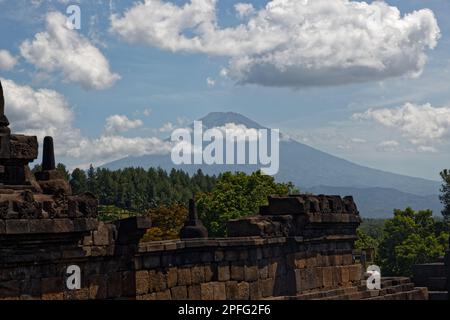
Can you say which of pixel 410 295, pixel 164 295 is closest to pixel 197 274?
pixel 164 295

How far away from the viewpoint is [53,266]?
14.2 metres

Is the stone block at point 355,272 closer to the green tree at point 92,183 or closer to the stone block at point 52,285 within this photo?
the stone block at point 52,285

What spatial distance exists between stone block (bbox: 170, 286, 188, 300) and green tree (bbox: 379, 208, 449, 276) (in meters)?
51.1

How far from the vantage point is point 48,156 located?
16.3m

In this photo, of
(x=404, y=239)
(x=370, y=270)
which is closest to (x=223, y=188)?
(x=404, y=239)

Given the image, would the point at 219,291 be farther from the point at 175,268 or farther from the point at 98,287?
the point at 98,287

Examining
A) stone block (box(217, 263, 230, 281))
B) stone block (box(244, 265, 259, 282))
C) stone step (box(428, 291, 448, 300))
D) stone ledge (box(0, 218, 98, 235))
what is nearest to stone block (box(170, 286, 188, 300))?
stone block (box(217, 263, 230, 281))

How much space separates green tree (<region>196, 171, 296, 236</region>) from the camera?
6121cm

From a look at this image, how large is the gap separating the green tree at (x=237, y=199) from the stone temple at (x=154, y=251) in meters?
38.0

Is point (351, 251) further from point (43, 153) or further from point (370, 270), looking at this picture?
point (43, 153)

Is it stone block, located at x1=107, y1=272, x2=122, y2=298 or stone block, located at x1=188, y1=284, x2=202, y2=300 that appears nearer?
stone block, located at x1=107, y1=272, x2=122, y2=298

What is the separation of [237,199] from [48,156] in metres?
46.2

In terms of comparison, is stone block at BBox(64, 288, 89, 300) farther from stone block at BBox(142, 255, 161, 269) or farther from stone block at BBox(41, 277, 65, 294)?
stone block at BBox(142, 255, 161, 269)
